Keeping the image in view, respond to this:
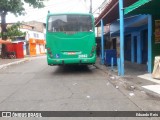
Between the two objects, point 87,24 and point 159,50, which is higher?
point 87,24

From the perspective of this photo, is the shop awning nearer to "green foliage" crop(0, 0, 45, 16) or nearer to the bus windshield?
the bus windshield

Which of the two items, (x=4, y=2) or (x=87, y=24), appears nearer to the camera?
(x=87, y=24)

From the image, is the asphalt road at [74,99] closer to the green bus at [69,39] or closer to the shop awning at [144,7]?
the shop awning at [144,7]

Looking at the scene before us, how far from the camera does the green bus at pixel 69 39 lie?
1552cm

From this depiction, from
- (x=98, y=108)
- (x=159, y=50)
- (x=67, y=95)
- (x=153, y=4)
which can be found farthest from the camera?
(x=159, y=50)

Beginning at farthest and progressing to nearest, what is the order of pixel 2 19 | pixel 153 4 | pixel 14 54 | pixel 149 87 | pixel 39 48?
pixel 39 48, pixel 14 54, pixel 2 19, pixel 153 4, pixel 149 87

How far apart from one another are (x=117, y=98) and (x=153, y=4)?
519 centimetres

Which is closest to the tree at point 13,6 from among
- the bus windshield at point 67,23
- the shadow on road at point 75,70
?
the shadow on road at point 75,70

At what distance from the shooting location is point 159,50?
49.1 feet

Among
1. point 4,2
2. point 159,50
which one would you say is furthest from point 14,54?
point 159,50

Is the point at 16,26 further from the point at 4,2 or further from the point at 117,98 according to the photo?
the point at 117,98

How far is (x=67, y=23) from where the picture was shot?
15.6 m

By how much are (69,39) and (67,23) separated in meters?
0.92

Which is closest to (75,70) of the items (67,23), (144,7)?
(67,23)
